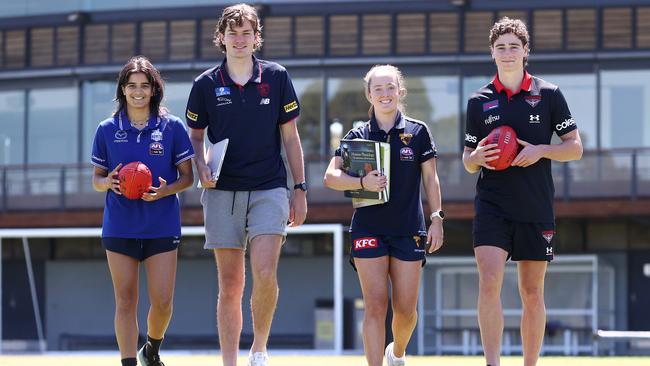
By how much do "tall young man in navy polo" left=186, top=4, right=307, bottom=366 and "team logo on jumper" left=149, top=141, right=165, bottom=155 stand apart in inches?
8.5

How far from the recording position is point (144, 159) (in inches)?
293

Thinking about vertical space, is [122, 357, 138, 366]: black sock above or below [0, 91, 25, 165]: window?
below

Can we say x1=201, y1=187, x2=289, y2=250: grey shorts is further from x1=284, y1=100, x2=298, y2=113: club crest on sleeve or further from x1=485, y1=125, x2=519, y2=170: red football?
x1=485, y1=125, x2=519, y2=170: red football

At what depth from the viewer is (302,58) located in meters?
25.6

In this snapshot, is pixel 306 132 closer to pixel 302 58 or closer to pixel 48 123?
pixel 302 58

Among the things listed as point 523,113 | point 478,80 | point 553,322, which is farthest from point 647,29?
point 523,113

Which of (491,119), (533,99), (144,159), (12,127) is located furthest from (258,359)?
(12,127)

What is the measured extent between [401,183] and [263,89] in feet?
3.16

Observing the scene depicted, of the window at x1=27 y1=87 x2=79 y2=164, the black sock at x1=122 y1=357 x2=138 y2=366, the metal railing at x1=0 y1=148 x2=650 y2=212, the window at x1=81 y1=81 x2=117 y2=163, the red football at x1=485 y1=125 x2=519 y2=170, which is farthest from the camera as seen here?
the window at x1=27 y1=87 x2=79 y2=164

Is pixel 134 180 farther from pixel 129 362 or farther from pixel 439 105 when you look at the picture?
pixel 439 105

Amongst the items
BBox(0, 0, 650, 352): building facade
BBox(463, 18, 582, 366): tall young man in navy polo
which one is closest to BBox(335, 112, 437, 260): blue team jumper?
BBox(463, 18, 582, 366): tall young man in navy polo

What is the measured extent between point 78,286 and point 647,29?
41.3ft

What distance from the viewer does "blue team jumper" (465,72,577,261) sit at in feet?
24.0

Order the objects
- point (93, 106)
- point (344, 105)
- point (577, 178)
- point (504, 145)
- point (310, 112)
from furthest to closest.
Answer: point (93, 106)
point (310, 112)
point (344, 105)
point (577, 178)
point (504, 145)
